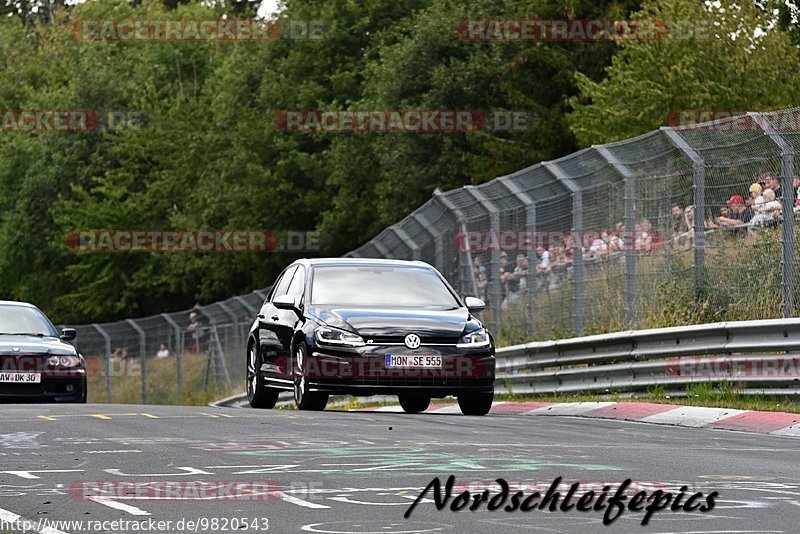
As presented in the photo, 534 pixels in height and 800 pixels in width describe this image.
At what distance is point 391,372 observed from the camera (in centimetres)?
1556

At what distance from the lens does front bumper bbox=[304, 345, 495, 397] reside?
15.6 metres

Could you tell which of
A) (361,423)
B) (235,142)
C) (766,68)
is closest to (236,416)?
(361,423)

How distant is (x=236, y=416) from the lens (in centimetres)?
1536

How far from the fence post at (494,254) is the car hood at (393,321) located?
468 centimetres

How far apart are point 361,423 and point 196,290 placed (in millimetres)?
57772

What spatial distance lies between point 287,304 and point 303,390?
859 millimetres

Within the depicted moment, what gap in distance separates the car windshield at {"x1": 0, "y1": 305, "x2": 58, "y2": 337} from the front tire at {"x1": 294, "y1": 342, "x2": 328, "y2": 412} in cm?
619

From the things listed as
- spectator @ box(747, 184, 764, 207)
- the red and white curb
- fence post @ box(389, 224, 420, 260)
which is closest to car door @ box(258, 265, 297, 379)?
the red and white curb

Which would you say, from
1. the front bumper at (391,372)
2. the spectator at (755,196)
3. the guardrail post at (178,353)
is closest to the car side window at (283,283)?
the front bumper at (391,372)

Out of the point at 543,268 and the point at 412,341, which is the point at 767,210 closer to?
the point at 412,341

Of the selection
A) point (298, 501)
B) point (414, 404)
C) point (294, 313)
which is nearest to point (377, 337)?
point (294, 313)

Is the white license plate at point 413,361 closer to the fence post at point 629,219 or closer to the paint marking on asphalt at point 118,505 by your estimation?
the fence post at point 629,219

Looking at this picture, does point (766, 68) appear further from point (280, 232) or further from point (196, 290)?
point (196, 290)

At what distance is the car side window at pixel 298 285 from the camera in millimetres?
17000
